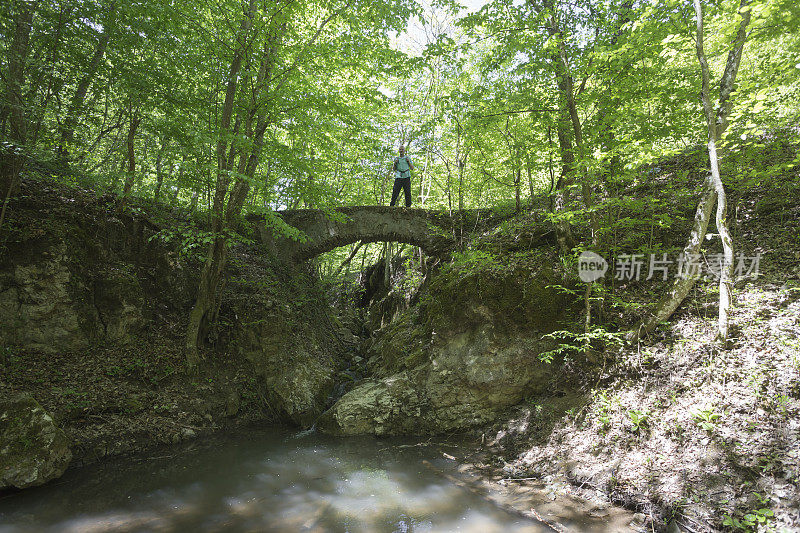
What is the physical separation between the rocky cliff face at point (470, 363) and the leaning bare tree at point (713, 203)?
1.60m

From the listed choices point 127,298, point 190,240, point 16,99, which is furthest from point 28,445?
point 16,99

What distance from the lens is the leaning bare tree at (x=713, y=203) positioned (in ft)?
14.5

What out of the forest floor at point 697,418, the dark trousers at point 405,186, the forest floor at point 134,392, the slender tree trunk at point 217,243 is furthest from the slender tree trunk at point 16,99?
the forest floor at point 697,418

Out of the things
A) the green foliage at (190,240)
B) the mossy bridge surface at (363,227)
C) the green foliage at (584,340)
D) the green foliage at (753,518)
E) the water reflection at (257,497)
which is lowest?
the water reflection at (257,497)

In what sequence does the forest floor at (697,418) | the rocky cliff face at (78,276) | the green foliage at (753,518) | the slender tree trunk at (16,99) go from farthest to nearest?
1. the rocky cliff face at (78,276)
2. the slender tree trunk at (16,99)
3. the forest floor at (697,418)
4. the green foliage at (753,518)

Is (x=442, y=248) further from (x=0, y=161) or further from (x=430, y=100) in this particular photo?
(x=0, y=161)

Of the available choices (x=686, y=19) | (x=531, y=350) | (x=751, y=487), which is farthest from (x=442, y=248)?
(x=751, y=487)

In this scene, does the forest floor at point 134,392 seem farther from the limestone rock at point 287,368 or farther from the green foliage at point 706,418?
the green foliage at point 706,418

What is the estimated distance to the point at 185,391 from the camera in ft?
21.9

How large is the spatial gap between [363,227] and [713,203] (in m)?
7.53

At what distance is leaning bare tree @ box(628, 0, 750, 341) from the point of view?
14.5 ft

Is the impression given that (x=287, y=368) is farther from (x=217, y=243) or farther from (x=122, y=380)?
(x=217, y=243)

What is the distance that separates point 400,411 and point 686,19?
7.62 metres

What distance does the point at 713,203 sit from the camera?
16.5ft
